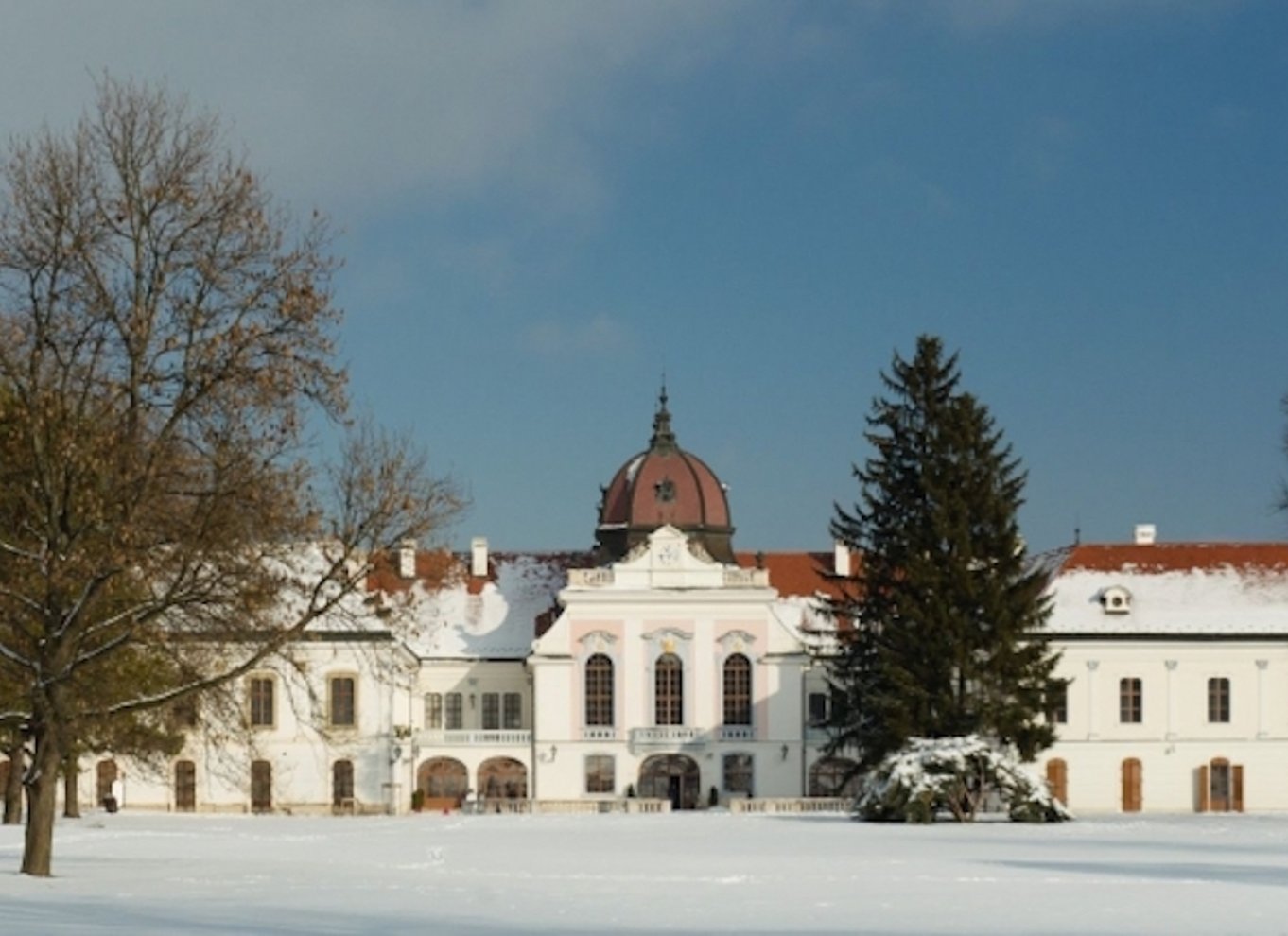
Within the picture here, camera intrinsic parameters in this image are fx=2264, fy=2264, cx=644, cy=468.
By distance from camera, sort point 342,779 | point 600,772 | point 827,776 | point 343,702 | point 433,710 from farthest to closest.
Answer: point 433,710
point 600,772
point 827,776
point 343,702
point 342,779

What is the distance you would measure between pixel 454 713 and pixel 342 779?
7465mm

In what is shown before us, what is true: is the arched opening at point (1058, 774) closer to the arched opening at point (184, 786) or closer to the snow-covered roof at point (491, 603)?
the snow-covered roof at point (491, 603)

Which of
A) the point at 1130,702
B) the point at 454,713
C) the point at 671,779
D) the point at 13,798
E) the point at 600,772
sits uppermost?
the point at 1130,702

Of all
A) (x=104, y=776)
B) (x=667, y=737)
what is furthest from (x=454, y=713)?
(x=104, y=776)

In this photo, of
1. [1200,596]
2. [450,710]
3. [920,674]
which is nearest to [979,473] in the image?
[920,674]

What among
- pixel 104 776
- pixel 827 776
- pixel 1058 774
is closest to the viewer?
pixel 104 776

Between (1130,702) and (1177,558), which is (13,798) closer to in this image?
(1130,702)

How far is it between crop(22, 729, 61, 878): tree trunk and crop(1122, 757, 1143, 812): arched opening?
4802cm

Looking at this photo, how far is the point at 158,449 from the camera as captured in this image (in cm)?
2431

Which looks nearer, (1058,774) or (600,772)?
(1058,774)

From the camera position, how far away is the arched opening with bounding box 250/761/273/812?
64.0 m

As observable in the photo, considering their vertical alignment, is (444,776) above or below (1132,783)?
above

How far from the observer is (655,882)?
2488 centimetres

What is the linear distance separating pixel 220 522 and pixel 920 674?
101 ft
